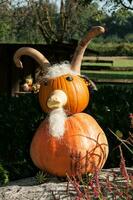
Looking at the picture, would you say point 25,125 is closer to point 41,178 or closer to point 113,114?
point 41,178

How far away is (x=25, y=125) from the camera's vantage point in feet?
16.6

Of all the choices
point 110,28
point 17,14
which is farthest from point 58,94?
point 110,28

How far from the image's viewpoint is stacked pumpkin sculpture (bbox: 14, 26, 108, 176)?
4438 mm

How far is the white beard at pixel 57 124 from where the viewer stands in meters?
4.45

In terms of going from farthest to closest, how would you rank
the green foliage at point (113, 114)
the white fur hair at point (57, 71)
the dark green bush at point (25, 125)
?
the green foliage at point (113, 114), the dark green bush at point (25, 125), the white fur hair at point (57, 71)

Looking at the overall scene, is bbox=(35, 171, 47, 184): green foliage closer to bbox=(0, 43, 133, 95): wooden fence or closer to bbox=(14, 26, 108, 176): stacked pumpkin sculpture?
bbox=(14, 26, 108, 176): stacked pumpkin sculpture

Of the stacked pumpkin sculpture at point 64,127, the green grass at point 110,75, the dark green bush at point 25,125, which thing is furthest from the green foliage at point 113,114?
the green grass at point 110,75

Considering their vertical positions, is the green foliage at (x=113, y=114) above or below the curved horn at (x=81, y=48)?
below

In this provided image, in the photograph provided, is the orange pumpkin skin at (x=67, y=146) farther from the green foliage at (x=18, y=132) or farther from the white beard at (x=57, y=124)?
the green foliage at (x=18, y=132)

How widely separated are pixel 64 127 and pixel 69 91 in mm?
336

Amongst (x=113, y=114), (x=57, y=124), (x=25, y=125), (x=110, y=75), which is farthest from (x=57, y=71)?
(x=110, y=75)

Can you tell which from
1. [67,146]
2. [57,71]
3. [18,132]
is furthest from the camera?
[18,132]

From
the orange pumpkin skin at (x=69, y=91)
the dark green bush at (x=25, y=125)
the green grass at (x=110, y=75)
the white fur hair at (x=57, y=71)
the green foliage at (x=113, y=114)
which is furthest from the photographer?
the green grass at (x=110, y=75)

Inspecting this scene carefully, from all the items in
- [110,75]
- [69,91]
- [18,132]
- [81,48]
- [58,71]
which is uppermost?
[110,75]
